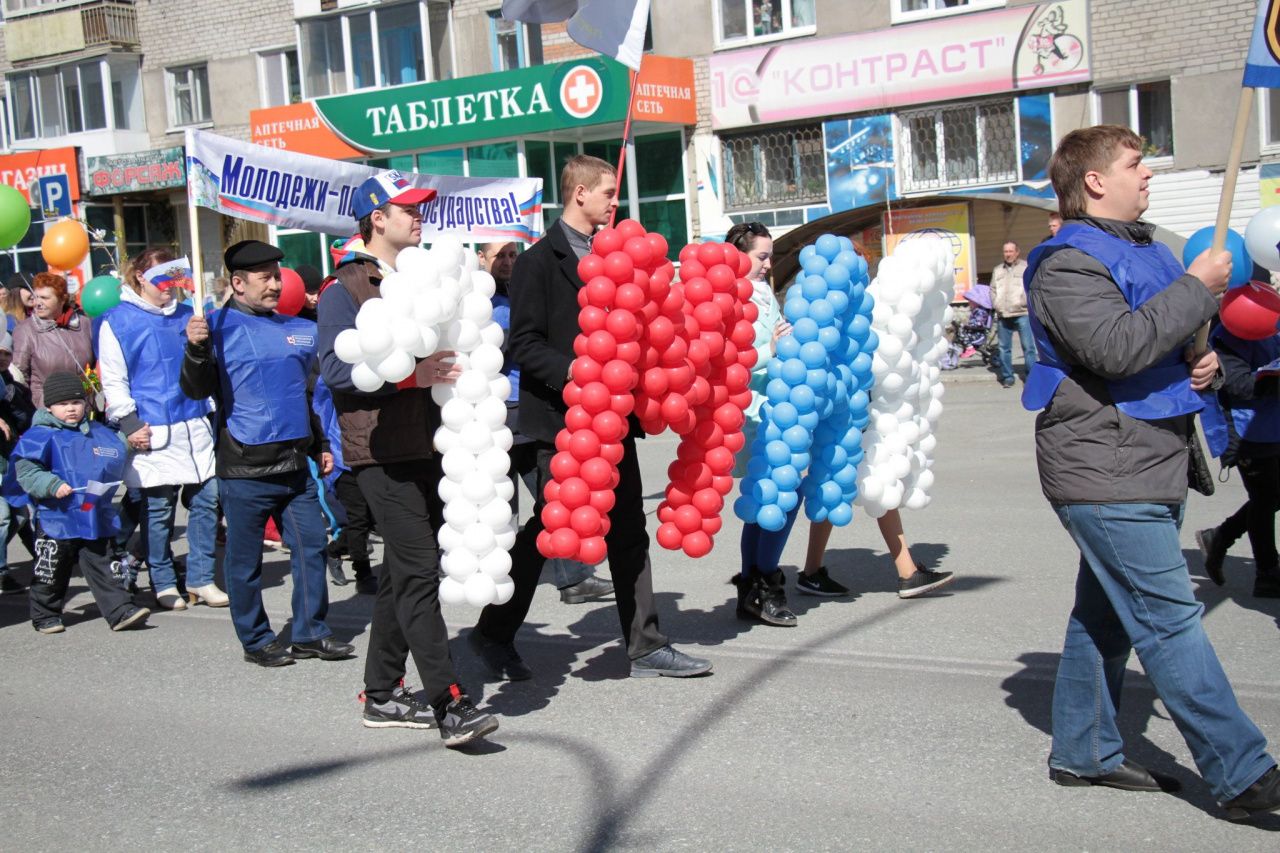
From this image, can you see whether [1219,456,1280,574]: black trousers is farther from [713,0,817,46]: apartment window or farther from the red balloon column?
[713,0,817,46]: apartment window

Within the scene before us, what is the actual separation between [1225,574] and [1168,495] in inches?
143

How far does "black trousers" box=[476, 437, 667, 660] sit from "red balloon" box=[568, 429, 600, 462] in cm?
37

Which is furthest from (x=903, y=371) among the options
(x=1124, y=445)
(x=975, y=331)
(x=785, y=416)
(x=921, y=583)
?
(x=975, y=331)

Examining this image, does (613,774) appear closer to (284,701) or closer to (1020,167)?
(284,701)

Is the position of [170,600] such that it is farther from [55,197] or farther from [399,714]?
[55,197]

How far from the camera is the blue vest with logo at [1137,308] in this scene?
4.04m

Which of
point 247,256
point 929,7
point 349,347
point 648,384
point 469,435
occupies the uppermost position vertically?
point 929,7

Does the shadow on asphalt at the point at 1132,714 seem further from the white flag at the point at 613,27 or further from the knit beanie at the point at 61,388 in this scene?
the knit beanie at the point at 61,388

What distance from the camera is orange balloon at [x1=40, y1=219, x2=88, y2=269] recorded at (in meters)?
9.73

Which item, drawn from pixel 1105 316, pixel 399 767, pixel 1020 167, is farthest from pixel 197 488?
pixel 1020 167

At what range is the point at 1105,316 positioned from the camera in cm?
395

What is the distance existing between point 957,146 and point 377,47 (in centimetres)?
1395

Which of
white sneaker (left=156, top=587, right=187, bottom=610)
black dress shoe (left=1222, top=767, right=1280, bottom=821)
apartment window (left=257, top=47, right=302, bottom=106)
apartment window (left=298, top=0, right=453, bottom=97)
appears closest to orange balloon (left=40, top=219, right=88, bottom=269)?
white sneaker (left=156, top=587, right=187, bottom=610)

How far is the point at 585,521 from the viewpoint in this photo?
5.21m
